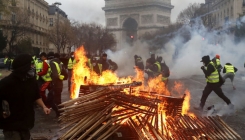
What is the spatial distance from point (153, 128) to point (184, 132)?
707mm

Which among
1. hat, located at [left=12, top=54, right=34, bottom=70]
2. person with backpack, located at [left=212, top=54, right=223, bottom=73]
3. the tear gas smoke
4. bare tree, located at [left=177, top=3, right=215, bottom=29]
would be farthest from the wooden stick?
bare tree, located at [left=177, top=3, right=215, bottom=29]

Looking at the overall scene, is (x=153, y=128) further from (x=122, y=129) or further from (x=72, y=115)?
(x=72, y=115)

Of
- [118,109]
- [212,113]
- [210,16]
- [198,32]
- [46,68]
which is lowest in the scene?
[212,113]

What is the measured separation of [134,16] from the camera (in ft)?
335

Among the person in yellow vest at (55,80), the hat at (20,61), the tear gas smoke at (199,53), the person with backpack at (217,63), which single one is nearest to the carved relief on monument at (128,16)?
the tear gas smoke at (199,53)

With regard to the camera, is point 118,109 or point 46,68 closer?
point 118,109

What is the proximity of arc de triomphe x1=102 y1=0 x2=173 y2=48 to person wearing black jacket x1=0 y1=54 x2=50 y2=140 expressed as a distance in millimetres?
91217

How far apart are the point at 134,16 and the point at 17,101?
100.0 meters

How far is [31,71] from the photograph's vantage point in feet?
13.9

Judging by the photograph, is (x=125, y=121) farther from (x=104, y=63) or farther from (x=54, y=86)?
(x=104, y=63)

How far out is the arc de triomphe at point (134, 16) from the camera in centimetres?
9607

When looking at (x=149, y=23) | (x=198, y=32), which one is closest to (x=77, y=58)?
(x=198, y=32)

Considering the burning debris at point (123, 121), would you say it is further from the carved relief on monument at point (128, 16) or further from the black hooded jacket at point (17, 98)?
the carved relief on monument at point (128, 16)

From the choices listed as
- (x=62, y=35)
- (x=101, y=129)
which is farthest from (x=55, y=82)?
(x=62, y=35)
